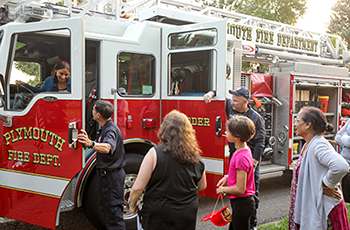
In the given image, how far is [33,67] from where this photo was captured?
4.10 meters

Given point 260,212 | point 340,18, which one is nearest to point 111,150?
point 260,212

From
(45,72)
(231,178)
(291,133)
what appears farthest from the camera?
(291,133)

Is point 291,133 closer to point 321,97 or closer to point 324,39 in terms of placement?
point 321,97

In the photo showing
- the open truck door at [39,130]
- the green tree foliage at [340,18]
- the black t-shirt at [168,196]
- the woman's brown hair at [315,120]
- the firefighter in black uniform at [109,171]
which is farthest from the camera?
the green tree foliage at [340,18]

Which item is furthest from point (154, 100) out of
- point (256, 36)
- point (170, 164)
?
point (256, 36)

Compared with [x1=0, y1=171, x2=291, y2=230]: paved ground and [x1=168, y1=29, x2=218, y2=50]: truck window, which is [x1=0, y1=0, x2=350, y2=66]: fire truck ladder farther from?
[x1=0, y1=171, x2=291, y2=230]: paved ground

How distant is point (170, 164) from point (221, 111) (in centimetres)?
210

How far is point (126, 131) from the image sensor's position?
14.0ft

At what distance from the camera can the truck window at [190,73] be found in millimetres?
4383

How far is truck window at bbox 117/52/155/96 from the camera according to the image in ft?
14.1

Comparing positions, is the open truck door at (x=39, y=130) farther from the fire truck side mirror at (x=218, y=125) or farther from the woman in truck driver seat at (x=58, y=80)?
the fire truck side mirror at (x=218, y=125)

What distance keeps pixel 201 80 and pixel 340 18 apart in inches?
1127

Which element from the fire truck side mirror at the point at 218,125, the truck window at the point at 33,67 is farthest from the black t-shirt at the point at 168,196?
the fire truck side mirror at the point at 218,125

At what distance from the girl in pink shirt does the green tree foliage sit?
28883mm
